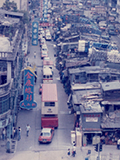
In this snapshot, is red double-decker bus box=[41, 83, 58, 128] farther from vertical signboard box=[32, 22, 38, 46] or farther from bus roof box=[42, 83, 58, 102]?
vertical signboard box=[32, 22, 38, 46]

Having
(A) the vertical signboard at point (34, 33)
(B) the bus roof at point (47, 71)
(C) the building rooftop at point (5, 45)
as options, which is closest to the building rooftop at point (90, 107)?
(C) the building rooftop at point (5, 45)

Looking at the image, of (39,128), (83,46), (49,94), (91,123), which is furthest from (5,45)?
(83,46)

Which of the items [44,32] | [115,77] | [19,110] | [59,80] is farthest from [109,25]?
[19,110]

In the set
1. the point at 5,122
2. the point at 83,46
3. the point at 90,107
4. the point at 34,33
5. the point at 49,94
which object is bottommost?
the point at 5,122

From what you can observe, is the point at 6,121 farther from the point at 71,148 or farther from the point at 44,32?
the point at 44,32

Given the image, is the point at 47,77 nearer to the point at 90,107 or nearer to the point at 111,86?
the point at 111,86

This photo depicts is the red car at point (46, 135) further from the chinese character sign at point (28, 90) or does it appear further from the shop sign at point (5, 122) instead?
the chinese character sign at point (28, 90)
